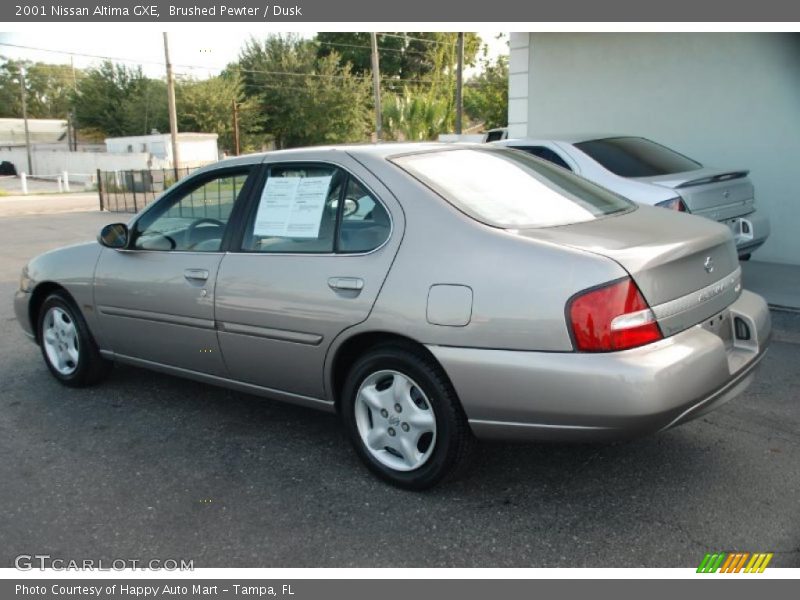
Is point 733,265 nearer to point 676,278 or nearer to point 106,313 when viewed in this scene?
point 676,278

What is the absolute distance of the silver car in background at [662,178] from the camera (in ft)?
21.0

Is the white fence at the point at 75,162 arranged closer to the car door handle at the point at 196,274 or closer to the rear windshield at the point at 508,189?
the car door handle at the point at 196,274

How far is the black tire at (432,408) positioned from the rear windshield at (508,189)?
0.67m

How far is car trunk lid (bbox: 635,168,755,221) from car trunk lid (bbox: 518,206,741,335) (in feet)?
9.70

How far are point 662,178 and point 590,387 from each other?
435 centimetres

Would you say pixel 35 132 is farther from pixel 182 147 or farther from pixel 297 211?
pixel 297 211

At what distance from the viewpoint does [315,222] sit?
12.1 feet

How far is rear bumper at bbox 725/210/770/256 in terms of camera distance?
6680 millimetres

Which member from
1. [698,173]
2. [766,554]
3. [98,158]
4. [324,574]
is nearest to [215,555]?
[324,574]

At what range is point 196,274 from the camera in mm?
4043

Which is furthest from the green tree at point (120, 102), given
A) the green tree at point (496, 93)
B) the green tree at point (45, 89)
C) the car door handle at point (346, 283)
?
the car door handle at point (346, 283)

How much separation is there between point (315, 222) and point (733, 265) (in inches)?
78.6

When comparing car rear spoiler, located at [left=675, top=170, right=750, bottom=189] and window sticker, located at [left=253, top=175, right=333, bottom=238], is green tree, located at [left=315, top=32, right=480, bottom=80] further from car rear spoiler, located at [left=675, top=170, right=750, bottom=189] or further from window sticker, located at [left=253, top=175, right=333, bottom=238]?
window sticker, located at [left=253, top=175, right=333, bottom=238]

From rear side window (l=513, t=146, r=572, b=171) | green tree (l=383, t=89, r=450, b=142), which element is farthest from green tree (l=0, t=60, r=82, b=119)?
rear side window (l=513, t=146, r=572, b=171)
